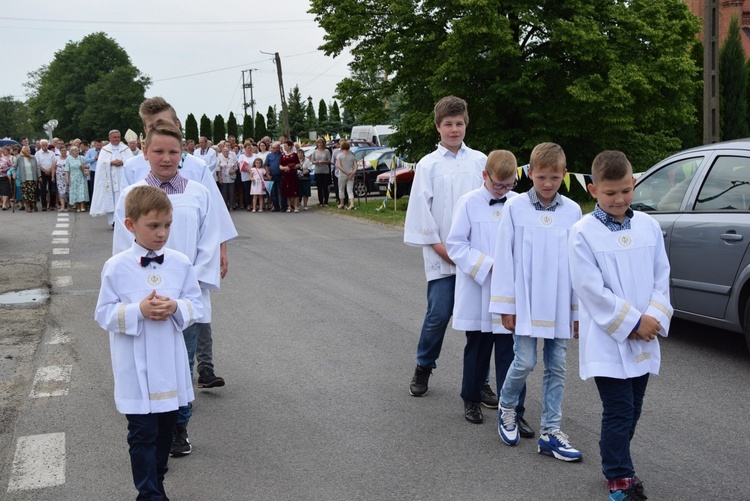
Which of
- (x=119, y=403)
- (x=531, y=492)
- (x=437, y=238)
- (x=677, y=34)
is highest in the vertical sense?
(x=677, y=34)

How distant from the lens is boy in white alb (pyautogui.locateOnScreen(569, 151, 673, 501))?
4176 mm

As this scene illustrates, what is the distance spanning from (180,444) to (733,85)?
25.4 metres

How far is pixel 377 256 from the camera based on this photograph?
14.1 metres

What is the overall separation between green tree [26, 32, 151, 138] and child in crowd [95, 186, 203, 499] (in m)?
93.3

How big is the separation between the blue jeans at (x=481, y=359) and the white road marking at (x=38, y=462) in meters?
2.48

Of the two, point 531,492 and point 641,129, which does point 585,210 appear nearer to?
point 641,129

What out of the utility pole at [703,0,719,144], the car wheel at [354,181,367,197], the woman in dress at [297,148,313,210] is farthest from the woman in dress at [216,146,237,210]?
the utility pole at [703,0,719,144]

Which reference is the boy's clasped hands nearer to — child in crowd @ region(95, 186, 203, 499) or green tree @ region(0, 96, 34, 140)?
child in crowd @ region(95, 186, 203, 499)

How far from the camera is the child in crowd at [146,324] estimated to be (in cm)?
405

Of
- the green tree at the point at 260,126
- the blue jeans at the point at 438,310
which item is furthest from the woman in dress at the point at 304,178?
the green tree at the point at 260,126

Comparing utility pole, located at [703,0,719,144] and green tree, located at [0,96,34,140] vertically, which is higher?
green tree, located at [0,96,34,140]

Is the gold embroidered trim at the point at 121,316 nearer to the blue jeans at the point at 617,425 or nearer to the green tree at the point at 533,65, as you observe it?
the blue jeans at the point at 617,425

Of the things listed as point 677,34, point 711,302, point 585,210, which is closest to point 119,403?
point 711,302

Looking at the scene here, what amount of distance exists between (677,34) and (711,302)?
824 inches
